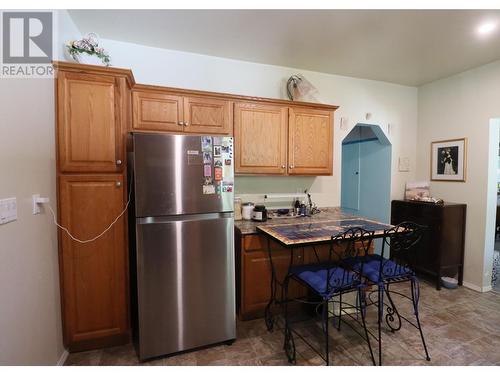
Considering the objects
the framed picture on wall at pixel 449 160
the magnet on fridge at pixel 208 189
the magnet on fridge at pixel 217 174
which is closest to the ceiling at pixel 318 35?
the framed picture on wall at pixel 449 160

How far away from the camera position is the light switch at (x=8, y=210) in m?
1.17

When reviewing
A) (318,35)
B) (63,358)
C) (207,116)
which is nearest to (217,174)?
(207,116)

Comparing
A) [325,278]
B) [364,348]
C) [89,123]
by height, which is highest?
[89,123]

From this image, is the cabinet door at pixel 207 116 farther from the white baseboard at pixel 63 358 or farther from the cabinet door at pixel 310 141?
the white baseboard at pixel 63 358

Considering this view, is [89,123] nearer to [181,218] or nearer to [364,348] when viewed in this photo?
[181,218]

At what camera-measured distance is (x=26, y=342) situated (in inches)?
53.7

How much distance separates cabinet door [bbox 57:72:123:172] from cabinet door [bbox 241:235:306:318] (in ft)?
4.21

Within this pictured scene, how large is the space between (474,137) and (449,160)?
36cm

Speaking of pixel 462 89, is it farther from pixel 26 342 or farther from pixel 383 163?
pixel 26 342

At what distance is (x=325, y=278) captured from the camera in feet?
5.93

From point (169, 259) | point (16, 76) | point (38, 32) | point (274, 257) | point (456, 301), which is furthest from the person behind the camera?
point (456, 301)

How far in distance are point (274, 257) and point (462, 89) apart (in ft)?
10.1

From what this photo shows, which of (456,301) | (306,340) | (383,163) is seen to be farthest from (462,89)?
(306,340)

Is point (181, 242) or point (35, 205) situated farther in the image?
point (181, 242)
